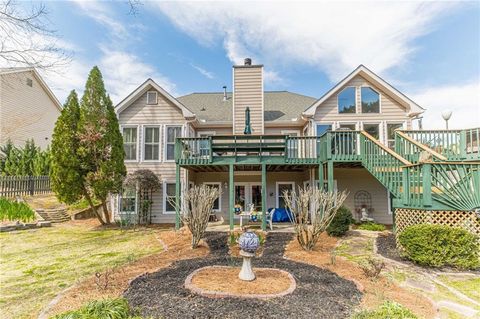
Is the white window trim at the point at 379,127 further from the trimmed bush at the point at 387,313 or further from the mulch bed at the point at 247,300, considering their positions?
the trimmed bush at the point at 387,313

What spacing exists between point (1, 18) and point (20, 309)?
265 inches

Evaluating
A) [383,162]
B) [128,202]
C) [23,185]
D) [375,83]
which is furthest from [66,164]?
[375,83]

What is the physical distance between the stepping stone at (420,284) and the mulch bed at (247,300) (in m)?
1.26

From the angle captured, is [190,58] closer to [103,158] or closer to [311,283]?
[103,158]

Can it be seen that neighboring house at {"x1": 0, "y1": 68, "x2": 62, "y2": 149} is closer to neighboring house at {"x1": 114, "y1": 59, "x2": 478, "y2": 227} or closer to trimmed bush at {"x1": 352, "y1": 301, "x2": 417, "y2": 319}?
neighboring house at {"x1": 114, "y1": 59, "x2": 478, "y2": 227}

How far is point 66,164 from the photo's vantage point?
36.7 ft

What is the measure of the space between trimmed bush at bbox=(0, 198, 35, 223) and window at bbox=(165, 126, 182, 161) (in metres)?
6.57

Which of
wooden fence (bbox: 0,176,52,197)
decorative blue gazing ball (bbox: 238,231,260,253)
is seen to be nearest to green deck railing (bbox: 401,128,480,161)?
decorative blue gazing ball (bbox: 238,231,260,253)

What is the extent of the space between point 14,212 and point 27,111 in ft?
36.1

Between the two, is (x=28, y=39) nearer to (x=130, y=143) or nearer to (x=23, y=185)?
(x=130, y=143)

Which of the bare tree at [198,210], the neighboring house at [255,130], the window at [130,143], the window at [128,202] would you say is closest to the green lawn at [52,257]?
the bare tree at [198,210]

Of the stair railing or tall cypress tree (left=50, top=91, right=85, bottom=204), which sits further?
tall cypress tree (left=50, top=91, right=85, bottom=204)

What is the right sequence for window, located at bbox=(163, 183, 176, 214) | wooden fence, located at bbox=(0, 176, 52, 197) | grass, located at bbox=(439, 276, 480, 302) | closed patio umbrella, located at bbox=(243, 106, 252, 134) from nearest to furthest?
grass, located at bbox=(439, 276, 480, 302)
closed patio umbrella, located at bbox=(243, 106, 252, 134)
window, located at bbox=(163, 183, 176, 214)
wooden fence, located at bbox=(0, 176, 52, 197)

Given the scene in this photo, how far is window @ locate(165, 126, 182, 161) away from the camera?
44.0 ft
